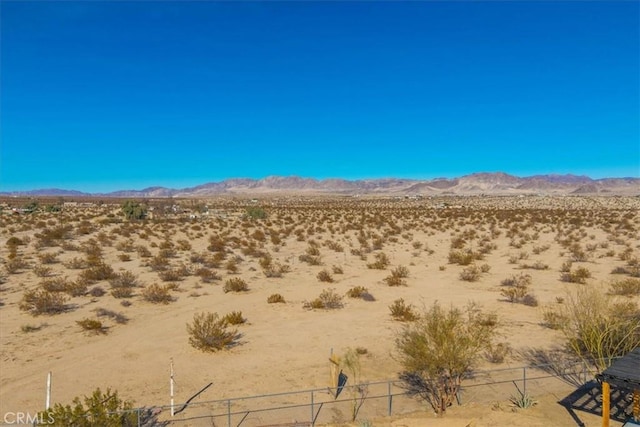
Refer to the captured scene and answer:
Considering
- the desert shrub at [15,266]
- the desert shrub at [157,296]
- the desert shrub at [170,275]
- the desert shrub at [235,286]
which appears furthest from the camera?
the desert shrub at [15,266]

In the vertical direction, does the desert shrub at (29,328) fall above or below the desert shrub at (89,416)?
below

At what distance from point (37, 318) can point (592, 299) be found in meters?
18.5

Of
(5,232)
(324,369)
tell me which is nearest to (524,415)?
(324,369)

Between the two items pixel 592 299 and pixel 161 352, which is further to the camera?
pixel 161 352

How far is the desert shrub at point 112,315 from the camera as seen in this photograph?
16458 mm

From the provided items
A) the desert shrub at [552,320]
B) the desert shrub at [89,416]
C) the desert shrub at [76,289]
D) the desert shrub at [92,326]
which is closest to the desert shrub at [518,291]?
the desert shrub at [552,320]

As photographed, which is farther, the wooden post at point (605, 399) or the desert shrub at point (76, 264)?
the desert shrub at point (76, 264)

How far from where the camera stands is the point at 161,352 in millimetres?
13750

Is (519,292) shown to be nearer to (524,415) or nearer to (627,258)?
(524,415)

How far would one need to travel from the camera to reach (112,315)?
17.0 metres

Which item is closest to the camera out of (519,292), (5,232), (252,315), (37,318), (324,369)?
(324,369)

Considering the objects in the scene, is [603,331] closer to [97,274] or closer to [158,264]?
[97,274]

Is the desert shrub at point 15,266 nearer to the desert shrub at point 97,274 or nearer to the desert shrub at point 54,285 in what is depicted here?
the desert shrub at point 97,274

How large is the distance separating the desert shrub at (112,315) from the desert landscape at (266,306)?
0.07 metres
